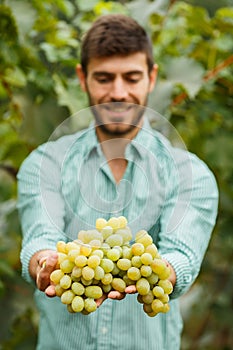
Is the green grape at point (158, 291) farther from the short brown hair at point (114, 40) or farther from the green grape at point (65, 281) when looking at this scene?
the short brown hair at point (114, 40)

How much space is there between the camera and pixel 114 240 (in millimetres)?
894

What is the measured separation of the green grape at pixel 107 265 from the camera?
0.89 meters

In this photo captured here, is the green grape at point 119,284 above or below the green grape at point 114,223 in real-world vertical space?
below

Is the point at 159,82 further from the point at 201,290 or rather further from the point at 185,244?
the point at 201,290

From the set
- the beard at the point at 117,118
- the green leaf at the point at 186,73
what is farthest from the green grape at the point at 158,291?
the green leaf at the point at 186,73

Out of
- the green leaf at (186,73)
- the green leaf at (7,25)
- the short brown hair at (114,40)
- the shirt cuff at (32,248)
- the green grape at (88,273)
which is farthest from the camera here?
the green leaf at (186,73)

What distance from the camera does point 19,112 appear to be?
1.86m

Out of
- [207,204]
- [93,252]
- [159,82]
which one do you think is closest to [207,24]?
[159,82]

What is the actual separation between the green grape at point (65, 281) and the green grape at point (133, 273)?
8 centimetres

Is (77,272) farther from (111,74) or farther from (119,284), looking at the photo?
(111,74)

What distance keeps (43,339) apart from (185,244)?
0.37 meters

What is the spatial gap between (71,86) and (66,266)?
38.8 inches

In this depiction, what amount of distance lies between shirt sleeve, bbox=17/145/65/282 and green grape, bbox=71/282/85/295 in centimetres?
12

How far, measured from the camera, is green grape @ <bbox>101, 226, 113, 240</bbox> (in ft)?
2.92
